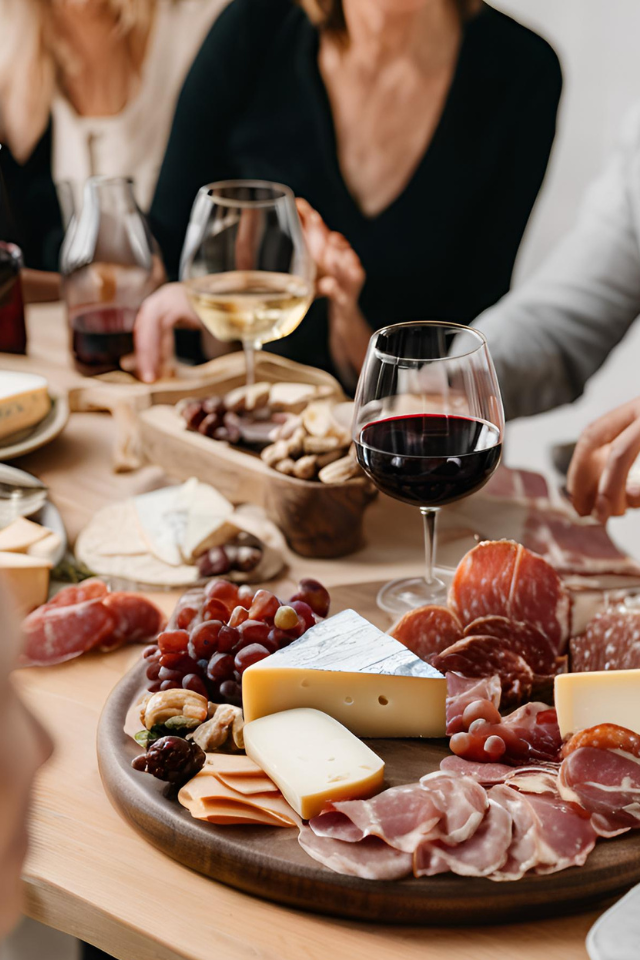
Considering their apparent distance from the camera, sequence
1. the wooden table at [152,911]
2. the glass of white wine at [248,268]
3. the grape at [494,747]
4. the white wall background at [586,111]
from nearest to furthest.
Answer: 1. the wooden table at [152,911]
2. the grape at [494,747]
3. the glass of white wine at [248,268]
4. the white wall background at [586,111]

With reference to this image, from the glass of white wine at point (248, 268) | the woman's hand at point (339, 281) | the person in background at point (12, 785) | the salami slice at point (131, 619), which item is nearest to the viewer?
the person in background at point (12, 785)

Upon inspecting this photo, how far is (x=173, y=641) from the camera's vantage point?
0.76m

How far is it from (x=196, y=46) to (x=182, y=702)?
171 centimetres

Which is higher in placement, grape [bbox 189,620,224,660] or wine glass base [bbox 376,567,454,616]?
grape [bbox 189,620,224,660]

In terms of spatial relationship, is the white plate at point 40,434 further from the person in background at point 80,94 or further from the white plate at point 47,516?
the person in background at point 80,94

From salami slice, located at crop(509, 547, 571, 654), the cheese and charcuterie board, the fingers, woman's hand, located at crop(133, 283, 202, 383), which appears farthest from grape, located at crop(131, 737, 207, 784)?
woman's hand, located at crop(133, 283, 202, 383)

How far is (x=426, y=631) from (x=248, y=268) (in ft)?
2.11

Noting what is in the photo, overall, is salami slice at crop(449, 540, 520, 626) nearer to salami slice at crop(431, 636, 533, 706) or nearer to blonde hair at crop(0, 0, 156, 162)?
salami slice at crop(431, 636, 533, 706)

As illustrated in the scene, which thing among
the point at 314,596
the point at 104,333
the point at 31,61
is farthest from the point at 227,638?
the point at 31,61

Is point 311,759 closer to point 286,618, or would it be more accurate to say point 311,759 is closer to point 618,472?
point 286,618

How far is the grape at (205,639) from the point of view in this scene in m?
0.75

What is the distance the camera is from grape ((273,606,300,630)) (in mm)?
759

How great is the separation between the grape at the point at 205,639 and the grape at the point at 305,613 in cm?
7

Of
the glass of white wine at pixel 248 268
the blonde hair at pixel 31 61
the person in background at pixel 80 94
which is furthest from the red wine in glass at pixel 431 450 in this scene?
the blonde hair at pixel 31 61
